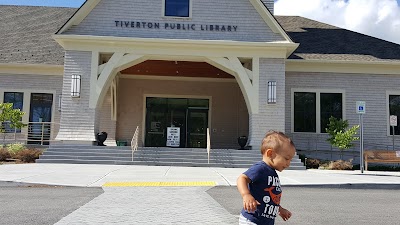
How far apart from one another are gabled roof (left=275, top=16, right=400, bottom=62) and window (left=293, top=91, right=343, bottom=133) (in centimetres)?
206

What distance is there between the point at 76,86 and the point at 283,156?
54.3 feet

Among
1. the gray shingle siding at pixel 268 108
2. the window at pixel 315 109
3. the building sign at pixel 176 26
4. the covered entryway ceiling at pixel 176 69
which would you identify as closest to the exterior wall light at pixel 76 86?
the building sign at pixel 176 26

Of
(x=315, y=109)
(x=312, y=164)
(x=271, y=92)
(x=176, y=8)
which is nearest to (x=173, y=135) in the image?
(x=271, y=92)

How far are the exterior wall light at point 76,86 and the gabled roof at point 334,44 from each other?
36.3ft

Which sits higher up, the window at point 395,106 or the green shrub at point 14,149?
the window at point 395,106

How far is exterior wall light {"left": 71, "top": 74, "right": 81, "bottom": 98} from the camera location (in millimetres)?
18422

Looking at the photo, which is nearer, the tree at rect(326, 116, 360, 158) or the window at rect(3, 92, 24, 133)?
the tree at rect(326, 116, 360, 158)

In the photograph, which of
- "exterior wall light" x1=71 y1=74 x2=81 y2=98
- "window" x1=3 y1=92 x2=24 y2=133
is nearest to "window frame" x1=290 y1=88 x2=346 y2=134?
"exterior wall light" x1=71 y1=74 x2=81 y2=98

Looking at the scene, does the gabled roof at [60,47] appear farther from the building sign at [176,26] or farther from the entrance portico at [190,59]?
the building sign at [176,26]

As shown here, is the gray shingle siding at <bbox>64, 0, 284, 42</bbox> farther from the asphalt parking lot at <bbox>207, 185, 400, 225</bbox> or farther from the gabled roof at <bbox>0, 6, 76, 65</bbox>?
the asphalt parking lot at <bbox>207, 185, 400, 225</bbox>

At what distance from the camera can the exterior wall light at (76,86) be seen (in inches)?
725

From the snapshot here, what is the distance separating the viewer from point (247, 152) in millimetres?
17844

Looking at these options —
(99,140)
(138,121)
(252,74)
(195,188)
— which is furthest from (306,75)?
(195,188)

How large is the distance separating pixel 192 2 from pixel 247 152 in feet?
25.4
